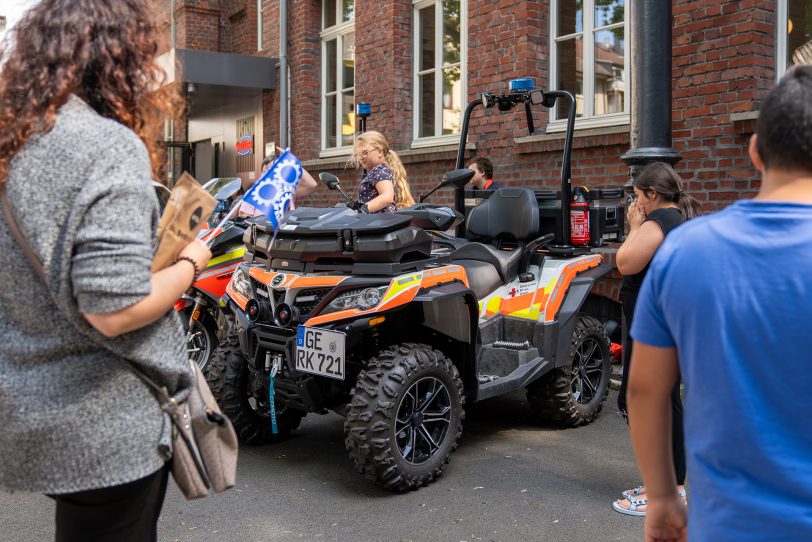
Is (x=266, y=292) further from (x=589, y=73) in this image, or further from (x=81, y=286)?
(x=589, y=73)

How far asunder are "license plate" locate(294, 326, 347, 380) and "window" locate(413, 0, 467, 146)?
21.7 ft

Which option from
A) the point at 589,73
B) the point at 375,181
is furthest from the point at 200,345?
the point at 589,73

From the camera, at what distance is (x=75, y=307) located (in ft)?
5.30

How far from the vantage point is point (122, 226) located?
5.24 feet

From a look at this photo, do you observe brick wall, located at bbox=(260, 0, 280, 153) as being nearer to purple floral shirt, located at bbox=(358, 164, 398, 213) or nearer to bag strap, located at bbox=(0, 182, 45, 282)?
purple floral shirt, located at bbox=(358, 164, 398, 213)

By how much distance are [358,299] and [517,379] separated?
3.80ft

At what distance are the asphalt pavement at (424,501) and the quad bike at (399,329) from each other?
0.68ft

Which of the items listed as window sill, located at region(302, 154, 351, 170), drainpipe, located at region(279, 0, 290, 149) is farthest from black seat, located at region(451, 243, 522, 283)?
drainpipe, located at region(279, 0, 290, 149)

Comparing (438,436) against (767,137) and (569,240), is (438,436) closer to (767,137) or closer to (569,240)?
(569,240)

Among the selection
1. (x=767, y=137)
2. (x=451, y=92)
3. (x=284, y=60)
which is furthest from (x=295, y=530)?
(x=284, y=60)

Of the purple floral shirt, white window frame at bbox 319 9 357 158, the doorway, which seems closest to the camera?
the purple floral shirt

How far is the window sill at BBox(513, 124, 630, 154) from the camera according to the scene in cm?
788

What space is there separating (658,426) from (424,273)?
2798mm

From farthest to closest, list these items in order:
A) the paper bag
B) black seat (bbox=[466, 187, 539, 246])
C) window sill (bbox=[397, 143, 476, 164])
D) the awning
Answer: the awning < window sill (bbox=[397, 143, 476, 164]) < black seat (bbox=[466, 187, 539, 246]) < the paper bag
